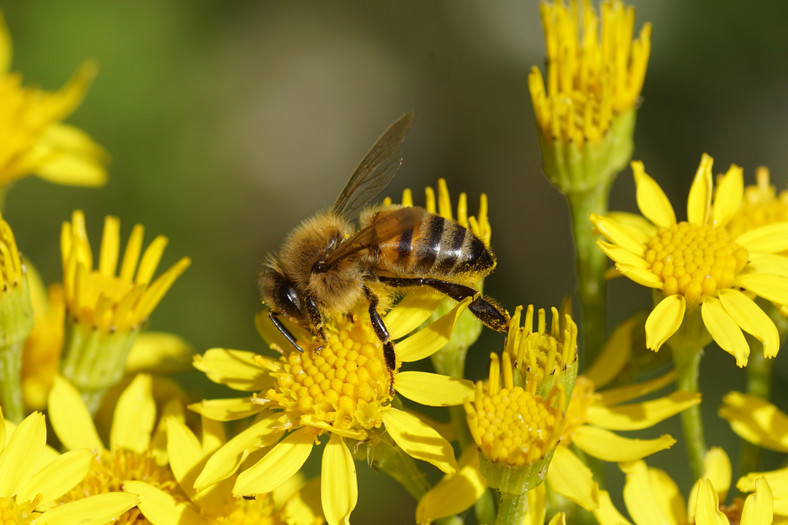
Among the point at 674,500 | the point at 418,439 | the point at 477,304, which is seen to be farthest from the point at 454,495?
the point at 674,500

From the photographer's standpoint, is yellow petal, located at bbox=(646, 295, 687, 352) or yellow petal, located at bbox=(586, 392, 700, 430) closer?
yellow petal, located at bbox=(646, 295, 687, 352)

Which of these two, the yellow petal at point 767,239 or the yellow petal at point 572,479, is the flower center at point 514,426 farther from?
the yellow petal at point 767,239

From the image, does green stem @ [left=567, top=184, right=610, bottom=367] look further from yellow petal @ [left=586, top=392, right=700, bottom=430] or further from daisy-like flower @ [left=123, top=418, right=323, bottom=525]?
daisy-like flower @ [left=123, top=418, right=323, bottom=525]

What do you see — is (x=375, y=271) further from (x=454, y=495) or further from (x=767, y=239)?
(x=767, y=239)

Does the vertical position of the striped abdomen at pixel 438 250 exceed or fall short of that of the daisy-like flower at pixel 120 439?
it exceeds it

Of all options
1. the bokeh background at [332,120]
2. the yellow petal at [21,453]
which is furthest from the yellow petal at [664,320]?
the bokeh background at [332,120]

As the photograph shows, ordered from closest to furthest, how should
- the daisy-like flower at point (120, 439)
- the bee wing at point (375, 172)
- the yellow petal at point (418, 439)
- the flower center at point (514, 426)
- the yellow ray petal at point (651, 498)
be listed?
the flower center at point (514, 426), the yellow petal at point (418, 439), the yellow ray petal at point (651, 498), the daisy-like flower at point (120, 439), the bee wing at point (375, 172)

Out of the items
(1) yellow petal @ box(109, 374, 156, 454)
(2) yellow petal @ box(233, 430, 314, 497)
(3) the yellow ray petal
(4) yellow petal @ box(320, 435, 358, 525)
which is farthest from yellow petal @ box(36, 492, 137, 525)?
(3) the yellow ray petal
